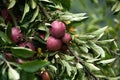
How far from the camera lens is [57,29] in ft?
4.45

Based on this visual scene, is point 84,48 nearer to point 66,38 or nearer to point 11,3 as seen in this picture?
point 66,38

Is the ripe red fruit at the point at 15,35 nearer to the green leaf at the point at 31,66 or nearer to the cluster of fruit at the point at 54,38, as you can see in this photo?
the cluster of fruit at the point at 54,38

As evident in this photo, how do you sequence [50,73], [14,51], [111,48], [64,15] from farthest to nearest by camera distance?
[111,48] → [64,15] → [50,73] → [14,51]

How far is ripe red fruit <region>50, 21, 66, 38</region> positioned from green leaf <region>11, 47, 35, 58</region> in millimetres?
162

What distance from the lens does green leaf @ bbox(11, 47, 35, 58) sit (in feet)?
4.02

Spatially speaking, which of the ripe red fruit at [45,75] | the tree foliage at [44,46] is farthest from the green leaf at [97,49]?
the ripe red fruit at [45,75]

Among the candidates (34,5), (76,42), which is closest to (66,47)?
(76,42)

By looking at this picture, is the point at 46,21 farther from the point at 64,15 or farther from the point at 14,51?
the point at 14,51

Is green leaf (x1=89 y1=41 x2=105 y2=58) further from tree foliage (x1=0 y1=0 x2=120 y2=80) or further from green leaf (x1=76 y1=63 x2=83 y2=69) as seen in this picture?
green leaf (x1=76 y1=63 x2=83 y2=69)

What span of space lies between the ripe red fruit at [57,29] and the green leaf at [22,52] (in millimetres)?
162

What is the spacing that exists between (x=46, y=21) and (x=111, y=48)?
0.37 m

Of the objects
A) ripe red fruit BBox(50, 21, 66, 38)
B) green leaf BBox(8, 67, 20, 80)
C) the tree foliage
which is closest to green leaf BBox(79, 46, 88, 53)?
the tree foliage

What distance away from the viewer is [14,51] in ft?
4.04

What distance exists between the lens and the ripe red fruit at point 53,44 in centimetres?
136
